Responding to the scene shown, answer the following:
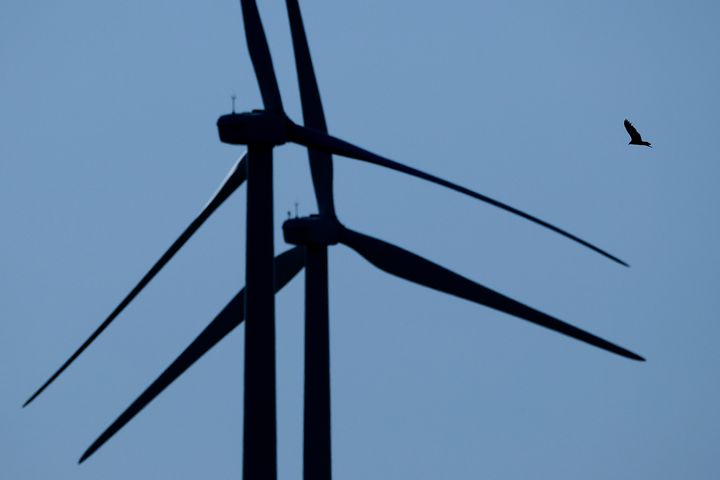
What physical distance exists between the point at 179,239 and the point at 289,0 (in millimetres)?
8096

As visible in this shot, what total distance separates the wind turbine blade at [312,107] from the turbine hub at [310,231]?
1022mm

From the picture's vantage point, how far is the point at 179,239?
52625 millimetres

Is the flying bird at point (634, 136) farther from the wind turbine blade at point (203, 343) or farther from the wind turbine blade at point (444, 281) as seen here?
the wind turbine blade at point (203, 343)

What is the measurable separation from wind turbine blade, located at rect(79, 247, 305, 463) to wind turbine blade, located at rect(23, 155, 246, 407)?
2.24m

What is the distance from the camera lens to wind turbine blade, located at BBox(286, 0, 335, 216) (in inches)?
2202

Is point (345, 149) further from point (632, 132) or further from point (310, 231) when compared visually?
point (632, 132)

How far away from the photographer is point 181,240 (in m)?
52.7

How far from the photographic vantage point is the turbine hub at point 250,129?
50.1 metres

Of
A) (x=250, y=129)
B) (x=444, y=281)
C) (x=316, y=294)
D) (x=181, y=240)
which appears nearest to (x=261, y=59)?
(x=250, y=129)

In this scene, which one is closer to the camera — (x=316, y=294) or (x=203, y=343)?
(x=203, y=343)

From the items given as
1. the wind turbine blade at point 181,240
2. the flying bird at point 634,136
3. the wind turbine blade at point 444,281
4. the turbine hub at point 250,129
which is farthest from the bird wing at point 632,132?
the wind turbine blade at point 181,240

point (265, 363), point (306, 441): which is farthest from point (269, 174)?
point (306, 441)

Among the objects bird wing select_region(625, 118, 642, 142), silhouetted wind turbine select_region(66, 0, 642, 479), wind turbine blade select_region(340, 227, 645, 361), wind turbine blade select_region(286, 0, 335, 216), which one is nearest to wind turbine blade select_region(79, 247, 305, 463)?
silhouetted wind turbine select_region(66, 0, 642, 479)

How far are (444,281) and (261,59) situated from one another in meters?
9.03
